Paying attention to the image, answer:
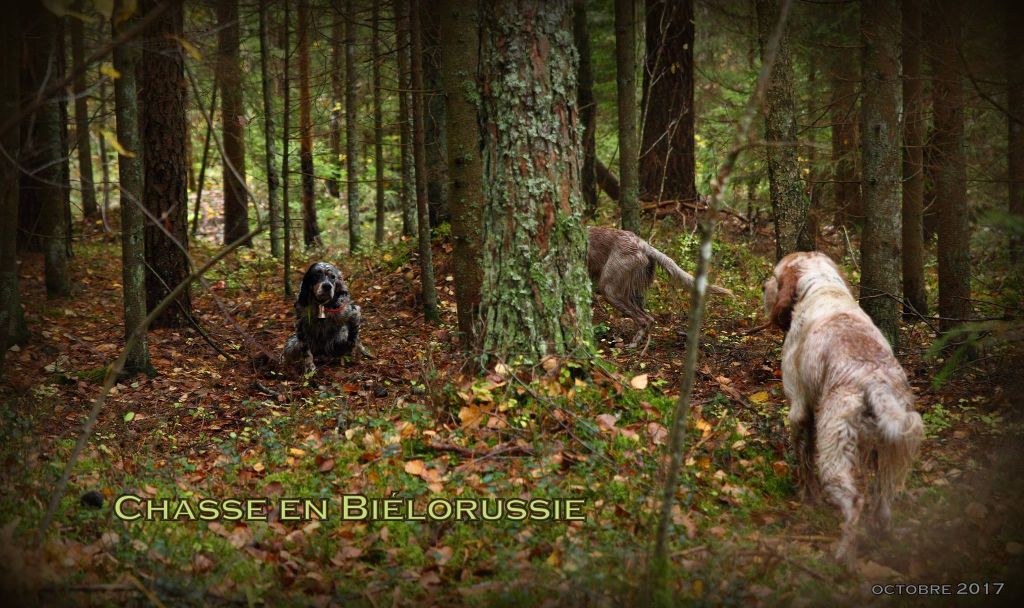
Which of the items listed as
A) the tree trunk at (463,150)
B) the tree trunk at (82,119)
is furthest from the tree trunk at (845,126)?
the tree trunk at (82,119)

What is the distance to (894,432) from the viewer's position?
4043mm

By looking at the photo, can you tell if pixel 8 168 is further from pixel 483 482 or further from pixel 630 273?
pixel 630 273

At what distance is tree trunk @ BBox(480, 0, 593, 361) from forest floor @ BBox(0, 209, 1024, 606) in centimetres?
36

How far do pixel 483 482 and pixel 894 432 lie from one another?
2478mm

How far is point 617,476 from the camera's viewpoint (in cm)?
465

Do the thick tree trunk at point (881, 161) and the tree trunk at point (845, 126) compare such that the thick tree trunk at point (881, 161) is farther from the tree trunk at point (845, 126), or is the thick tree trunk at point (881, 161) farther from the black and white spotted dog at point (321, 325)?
the black and white spotted dog at point (321, 325)

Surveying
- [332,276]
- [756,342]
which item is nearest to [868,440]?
[756,342]

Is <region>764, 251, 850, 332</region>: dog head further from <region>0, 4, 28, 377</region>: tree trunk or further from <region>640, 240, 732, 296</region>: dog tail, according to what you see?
<region>0, 4, 28, 377</region>: tree trunk

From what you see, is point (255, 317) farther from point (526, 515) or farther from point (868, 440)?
point (868, 440)

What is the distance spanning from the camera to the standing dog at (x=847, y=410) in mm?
4098

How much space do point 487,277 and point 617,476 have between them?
199cm

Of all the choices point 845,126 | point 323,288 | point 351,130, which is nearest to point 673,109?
point 845,126

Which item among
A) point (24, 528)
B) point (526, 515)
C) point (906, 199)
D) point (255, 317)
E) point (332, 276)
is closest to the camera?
point (24, 528)

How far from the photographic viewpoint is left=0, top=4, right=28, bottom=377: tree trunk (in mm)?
4277
